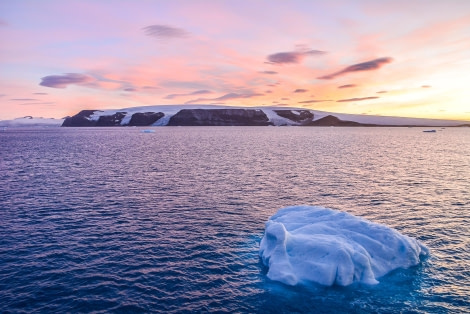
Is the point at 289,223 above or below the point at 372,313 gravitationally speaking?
above

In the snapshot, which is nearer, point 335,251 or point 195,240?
point 335,251

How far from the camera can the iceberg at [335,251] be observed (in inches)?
805

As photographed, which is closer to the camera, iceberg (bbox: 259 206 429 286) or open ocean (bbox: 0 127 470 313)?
open ocean (bbox: 0 127 470 313)

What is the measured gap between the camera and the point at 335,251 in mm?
20750

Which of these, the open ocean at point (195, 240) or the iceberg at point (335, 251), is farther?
the iceberg at point (335, 251)

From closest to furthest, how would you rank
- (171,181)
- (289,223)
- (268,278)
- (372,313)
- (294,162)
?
(372,313)
(268,278)
(289,223)
(171,181)
(294,162)

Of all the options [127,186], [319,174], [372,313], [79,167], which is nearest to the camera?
[372,313]

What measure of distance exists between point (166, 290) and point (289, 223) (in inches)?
442

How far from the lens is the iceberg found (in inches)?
805

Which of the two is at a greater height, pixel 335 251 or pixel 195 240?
pixel 335 251

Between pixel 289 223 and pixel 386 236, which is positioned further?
pixel 289 223

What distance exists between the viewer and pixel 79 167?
6569 cm

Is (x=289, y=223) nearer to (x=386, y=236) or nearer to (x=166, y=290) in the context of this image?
(x=386, y=236)

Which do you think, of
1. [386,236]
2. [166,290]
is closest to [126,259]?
[166,290]
